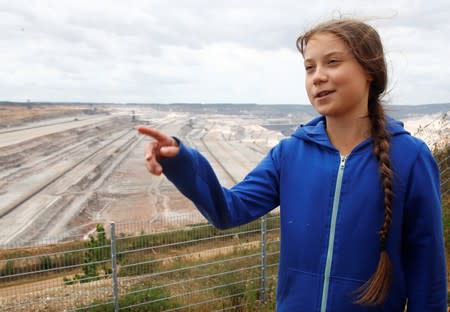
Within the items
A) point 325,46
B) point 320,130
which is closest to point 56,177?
point 320,130

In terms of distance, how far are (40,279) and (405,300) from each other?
28.6 ft

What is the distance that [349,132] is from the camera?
52.8 inches

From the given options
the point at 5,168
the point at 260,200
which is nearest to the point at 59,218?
the point at 5,168

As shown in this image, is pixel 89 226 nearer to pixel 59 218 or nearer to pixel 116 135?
pixel 59 218

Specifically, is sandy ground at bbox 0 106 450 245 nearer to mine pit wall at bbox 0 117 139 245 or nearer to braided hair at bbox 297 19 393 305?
mine pit wall at bbox 0 117 139 245

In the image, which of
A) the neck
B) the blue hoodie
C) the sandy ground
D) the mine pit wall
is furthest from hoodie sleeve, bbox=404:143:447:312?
the mine pit wall

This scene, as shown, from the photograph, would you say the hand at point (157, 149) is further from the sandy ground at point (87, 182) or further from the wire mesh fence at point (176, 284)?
the sandy ground at point (87, 182)

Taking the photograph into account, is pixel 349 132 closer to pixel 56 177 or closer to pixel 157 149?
pixel 157 149

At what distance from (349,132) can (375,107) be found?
0.14 metres

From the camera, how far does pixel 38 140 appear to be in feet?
133

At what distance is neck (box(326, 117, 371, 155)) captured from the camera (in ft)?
4.37

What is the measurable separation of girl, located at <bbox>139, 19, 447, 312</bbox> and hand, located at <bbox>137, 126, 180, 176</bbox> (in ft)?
0.59

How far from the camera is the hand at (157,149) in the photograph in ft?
3.39

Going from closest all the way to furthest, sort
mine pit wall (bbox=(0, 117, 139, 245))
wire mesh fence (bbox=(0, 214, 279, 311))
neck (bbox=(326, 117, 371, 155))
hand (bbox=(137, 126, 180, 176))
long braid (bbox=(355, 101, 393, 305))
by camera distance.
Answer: hand (bbox=(137, 126, 180, 176)), long braid (bbox=(355, 101, 393, 305)), neck (bbox=(326, 117, 371, 155)), wire mesh fence (bbox=(0, 214, 279, 311)), mine pit wall (bbox=(0, 117, 139, 245))
